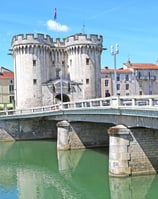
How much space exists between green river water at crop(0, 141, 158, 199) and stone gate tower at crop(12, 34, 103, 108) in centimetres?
1629

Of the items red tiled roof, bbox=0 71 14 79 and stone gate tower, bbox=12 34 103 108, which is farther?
red tiled roof, bbox=0 71 14 79

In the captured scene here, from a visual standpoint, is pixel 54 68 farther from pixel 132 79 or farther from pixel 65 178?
pixel 65 178

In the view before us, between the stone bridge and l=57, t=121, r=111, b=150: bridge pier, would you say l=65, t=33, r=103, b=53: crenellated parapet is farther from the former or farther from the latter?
the stone bridge

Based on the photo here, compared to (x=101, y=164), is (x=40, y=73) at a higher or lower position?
higher

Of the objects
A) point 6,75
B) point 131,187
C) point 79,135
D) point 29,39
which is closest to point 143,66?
point 6,75

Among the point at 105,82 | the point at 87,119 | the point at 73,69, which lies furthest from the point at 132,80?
the point at 87,119

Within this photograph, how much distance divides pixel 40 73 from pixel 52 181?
29241mm

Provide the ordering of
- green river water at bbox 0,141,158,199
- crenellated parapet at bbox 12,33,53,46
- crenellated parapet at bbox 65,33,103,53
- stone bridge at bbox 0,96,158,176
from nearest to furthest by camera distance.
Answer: stone bridge at bbox 0,96,158,176
green river water at bbox 0,141,158,199
crenellated parapet at bbox 12,33,53,46
crenellated parapet at bbox 65,33,103,53

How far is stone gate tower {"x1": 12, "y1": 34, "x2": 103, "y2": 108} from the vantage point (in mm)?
50375

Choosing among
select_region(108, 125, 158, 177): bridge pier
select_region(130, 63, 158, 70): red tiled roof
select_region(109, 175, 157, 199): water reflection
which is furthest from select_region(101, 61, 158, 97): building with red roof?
select_region(109, 175, 157, 199): water reflection

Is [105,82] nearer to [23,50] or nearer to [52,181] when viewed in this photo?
[23,50]

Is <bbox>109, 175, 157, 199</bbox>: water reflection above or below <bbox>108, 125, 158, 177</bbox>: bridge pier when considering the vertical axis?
below

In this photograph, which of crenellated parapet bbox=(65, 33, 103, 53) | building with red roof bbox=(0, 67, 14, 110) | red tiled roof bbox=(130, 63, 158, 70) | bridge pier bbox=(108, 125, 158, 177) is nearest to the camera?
bridge pier bbox=(108, 125, 158, 177)

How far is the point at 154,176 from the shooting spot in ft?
68.7
